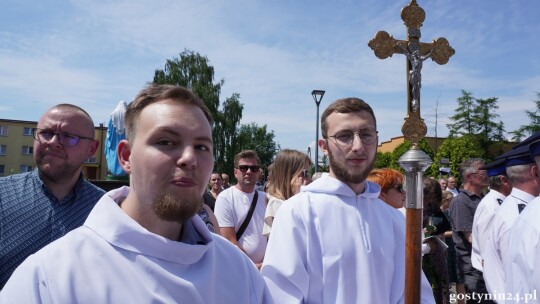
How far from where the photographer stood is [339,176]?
Result: 294cm

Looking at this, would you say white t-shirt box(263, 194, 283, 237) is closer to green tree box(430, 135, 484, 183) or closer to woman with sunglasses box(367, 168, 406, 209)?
woman with sunglasses box(367, 168, 406, 209)

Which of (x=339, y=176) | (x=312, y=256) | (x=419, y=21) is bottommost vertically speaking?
(x=312, y=256)

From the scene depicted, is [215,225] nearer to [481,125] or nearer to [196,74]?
[196,74]

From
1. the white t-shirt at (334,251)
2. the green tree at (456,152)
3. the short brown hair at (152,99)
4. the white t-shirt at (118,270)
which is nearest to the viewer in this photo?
the white t-shirt at (118,270)

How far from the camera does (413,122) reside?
11.2ft

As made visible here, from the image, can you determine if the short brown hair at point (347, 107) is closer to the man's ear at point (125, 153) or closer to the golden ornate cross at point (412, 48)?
the golden ornate cross at point (412, 48)

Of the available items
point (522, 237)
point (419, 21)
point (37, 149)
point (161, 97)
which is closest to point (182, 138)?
point (161, 97)

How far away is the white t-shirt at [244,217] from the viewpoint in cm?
485

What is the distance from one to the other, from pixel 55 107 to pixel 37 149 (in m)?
0.30

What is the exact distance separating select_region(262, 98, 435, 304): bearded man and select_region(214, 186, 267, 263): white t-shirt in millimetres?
2021

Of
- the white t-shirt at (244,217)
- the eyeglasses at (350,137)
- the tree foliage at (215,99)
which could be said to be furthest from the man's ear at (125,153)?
the tree foliage at (215,99)

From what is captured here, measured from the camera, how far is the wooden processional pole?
2707 millimetres

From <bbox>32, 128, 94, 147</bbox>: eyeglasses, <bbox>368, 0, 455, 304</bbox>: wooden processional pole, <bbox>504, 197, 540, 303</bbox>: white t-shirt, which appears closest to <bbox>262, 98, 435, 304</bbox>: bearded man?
<bbox>368, 0, 455, 304</bbox>: wooden processional pole

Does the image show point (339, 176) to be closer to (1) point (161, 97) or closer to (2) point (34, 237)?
(1) point (161, 97)
